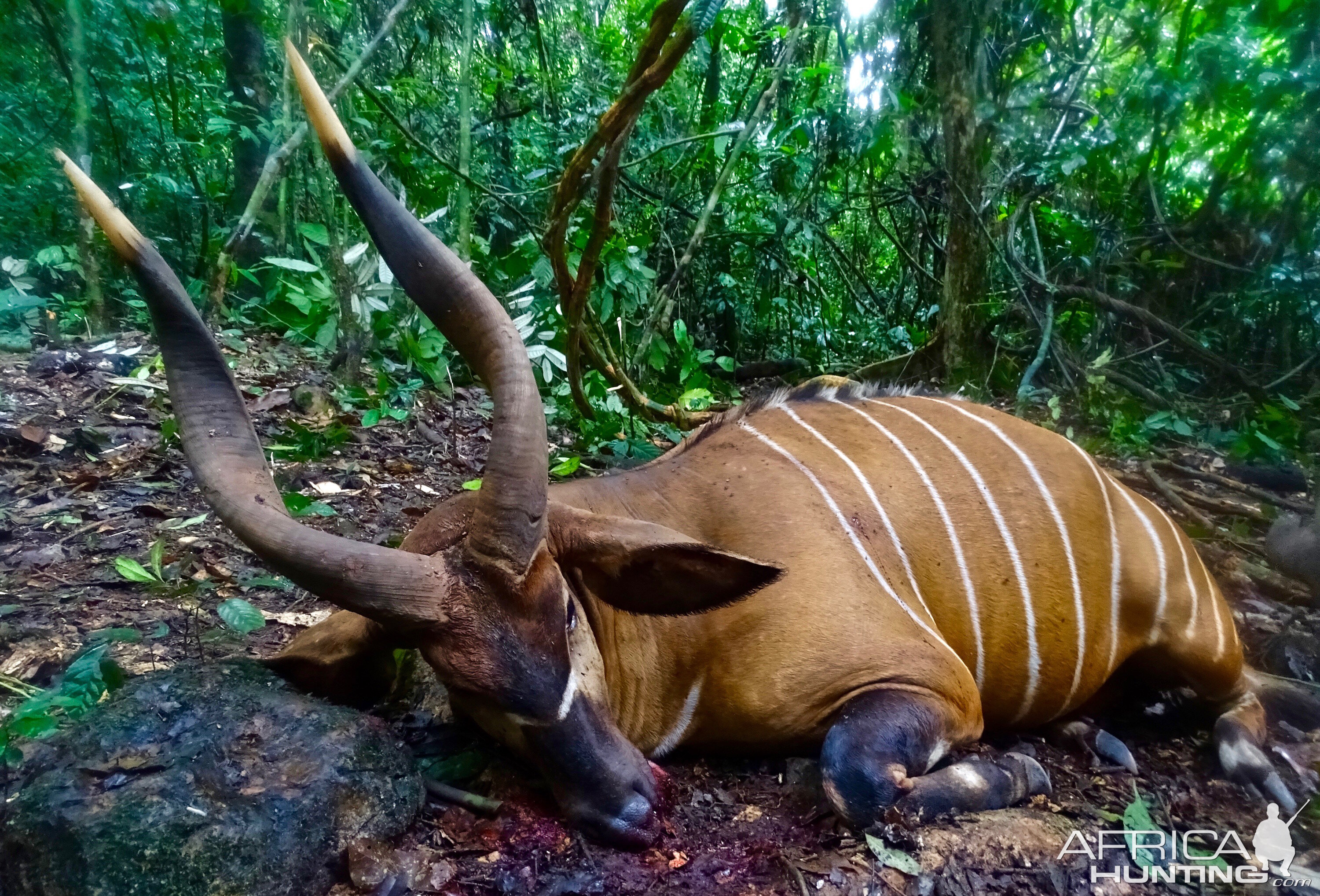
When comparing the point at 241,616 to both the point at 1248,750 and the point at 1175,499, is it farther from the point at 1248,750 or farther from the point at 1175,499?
the point at 1175,499

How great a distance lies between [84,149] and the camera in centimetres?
396

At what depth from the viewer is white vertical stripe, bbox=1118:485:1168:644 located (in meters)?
3.12

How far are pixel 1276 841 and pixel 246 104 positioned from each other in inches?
250

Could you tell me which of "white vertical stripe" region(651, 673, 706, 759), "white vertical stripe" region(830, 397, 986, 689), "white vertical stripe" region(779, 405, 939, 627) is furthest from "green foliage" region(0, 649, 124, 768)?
"white vertical stripe" region(830, 397, 986, 689)

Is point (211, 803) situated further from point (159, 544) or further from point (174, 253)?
point (174, 253)

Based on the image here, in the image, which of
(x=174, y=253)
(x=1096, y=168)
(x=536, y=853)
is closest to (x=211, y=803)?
(x=536, y=853)

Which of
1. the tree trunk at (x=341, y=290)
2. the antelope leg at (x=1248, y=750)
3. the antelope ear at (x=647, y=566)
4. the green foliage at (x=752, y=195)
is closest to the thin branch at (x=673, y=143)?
the green foliage at (x=752, y=195)

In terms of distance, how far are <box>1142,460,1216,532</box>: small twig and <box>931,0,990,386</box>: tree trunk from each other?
1.16 metres

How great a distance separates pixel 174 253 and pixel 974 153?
4.85 meters

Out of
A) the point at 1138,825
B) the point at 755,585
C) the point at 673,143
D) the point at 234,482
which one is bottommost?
the point at 1138,825

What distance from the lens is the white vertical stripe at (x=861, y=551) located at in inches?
104

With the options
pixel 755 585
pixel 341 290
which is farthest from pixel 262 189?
pixel 755 585

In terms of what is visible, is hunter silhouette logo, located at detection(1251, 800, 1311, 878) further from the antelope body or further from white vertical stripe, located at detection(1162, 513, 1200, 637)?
white vertical stripe, located at detection(1162, 513, 1200, 637)

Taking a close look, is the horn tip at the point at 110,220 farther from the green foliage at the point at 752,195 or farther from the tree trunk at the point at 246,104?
the tree trunk at the point at 246,104
